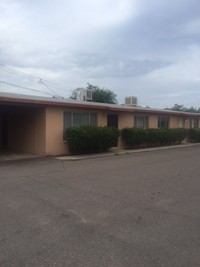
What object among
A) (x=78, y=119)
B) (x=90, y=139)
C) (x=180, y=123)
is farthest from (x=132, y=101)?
(x=90, y=139)

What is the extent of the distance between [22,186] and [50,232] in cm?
387

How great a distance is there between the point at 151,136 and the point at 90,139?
7184 mm

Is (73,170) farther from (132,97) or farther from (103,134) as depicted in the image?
(132,97)

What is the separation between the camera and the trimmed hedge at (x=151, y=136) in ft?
70.0

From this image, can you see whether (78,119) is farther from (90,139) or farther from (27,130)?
(27,130)

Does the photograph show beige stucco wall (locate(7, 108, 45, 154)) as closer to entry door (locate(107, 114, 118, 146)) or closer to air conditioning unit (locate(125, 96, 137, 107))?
entry door (locate(107, 114, 118, 146))

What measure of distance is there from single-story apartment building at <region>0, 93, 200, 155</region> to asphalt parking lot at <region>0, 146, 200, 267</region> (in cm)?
551

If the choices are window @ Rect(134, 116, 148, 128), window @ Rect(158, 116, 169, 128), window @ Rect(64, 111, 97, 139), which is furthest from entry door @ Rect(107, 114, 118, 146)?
A: window @ Rect(158, 116, 169, 128)

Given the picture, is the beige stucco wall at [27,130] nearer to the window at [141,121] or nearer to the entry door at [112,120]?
the entry door at [112,120]

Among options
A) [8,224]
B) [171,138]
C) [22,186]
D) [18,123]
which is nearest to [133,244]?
[8,224]

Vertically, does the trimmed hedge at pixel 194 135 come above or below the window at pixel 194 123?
below

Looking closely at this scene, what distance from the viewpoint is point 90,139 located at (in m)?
17.1

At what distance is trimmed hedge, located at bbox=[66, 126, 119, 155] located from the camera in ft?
54.8

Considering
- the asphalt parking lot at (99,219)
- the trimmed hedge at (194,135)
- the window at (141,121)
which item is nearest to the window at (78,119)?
the window at (141,121)
